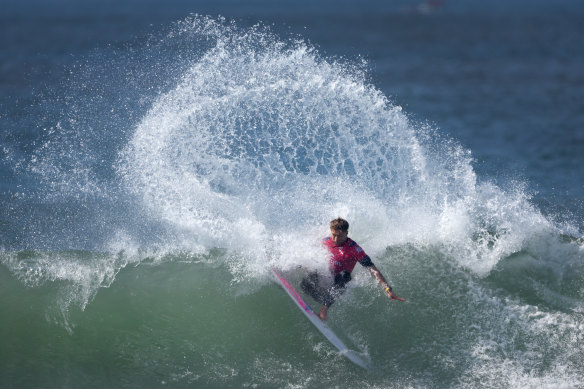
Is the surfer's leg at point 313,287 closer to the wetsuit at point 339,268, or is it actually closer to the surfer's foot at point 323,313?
the wetsuit at point 339,268

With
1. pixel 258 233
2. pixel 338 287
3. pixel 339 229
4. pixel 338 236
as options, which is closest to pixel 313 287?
pixel 338 287

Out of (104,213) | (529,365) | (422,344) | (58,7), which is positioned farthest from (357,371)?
(58,7)

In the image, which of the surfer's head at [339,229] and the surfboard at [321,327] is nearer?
the surfboard at [321,327]

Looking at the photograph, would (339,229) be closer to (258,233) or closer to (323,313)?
(323,313)

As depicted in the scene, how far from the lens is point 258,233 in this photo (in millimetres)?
9641

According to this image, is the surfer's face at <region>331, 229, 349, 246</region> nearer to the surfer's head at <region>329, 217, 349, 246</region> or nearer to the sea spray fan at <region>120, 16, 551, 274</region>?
the surfer's head at <region>329, 217, 349, 246</region>

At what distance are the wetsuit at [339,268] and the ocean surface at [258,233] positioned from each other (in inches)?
9.6

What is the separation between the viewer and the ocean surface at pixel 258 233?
26.7ft

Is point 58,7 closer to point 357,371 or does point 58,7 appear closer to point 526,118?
point 526,118

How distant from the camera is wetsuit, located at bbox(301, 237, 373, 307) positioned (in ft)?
28.2

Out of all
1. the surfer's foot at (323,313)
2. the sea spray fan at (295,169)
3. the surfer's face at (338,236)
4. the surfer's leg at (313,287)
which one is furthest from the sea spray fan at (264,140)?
the surfer's foot at (323,313)

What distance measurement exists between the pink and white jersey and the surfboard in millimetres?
637

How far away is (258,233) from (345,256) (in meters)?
1.64

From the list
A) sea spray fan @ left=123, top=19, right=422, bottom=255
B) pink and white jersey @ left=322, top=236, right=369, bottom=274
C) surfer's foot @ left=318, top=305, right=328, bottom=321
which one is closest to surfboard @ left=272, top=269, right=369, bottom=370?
surfer's foot @ left=318, top=305, right=328, bottom=321
